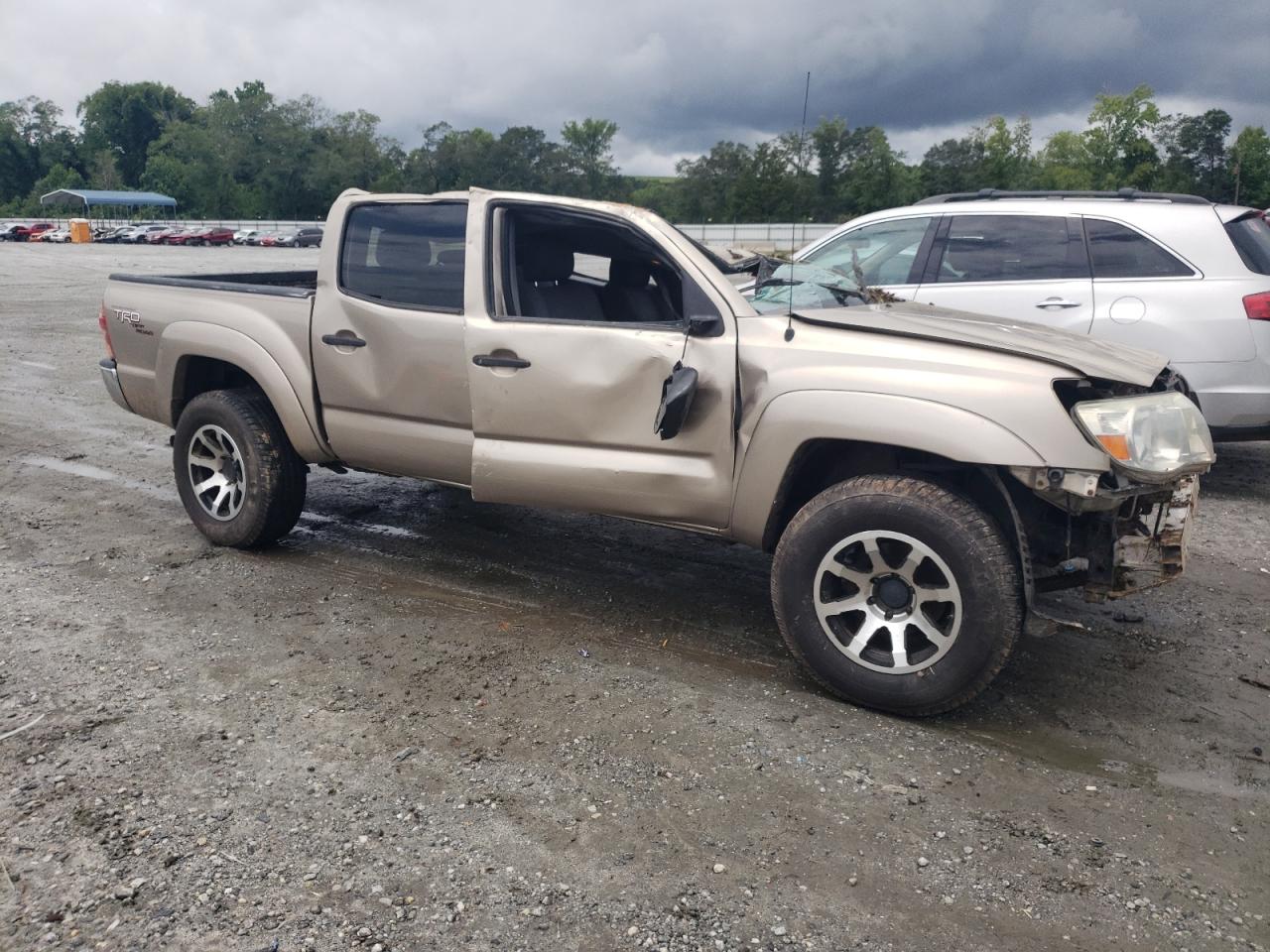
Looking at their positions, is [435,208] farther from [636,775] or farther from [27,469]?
[27,469]

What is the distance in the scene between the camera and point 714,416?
393 cm

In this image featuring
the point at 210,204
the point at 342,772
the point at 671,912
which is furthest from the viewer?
the point at 210,204

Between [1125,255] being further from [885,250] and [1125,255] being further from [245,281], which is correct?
[245,281]

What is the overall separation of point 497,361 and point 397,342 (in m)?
0.59

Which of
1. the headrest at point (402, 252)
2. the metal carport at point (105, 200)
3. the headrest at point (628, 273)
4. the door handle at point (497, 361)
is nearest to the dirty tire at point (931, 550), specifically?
the door handle at point (497, 361)

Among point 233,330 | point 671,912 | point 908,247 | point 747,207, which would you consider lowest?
point 671,912

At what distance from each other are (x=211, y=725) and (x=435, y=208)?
2508 millimetres

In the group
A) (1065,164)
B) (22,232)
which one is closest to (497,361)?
(22,232)

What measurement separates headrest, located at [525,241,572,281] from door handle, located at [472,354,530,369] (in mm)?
504

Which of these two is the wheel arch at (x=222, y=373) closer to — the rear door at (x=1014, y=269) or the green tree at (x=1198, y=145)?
the rear door at (x=1014, y=269)

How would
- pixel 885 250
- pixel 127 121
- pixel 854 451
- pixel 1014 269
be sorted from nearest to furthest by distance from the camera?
pixel 854 451 < pixel 1014 269 < pixel 885 250 < pixel 127 121

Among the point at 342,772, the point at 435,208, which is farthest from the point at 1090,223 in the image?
the point at 342,772

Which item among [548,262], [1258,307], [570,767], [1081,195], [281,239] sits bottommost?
[570,767]

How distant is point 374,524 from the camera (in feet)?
19.1
